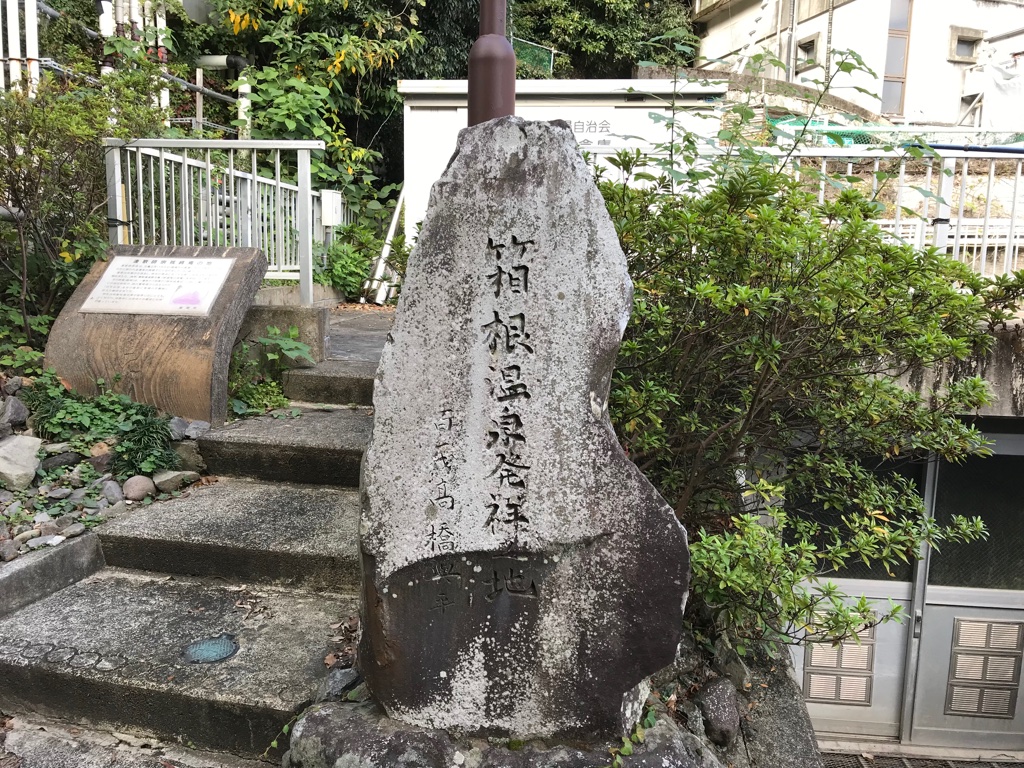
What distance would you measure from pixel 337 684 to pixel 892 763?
6.71 meters

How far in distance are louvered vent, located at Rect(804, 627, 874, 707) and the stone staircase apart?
5.32m

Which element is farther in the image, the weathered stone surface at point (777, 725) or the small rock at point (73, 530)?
the small rock at point (73, 530)

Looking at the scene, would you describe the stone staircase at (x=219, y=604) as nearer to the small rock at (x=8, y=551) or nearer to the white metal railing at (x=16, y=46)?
the small rock at (x=8, y=551)

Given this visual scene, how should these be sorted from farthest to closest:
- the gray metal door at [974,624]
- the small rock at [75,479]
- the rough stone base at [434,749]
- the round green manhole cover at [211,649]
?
the gray metal door at [974,624] → the small rock at [75,479] → the round green manhole cover at [211,649] → the rough stone base at [434,749]

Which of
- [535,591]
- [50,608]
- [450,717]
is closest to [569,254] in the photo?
[535,591]

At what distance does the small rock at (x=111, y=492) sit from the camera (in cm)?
384

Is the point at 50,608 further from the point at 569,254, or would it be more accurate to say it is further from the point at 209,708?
the point at 569,254

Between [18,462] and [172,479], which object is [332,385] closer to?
[172,479]

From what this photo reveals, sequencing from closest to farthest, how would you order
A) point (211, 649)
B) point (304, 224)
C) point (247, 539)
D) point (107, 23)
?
point (211, 649), point (247, 539), point (304, 224), point (107, 23)

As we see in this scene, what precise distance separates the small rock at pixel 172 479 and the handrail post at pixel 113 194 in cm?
207

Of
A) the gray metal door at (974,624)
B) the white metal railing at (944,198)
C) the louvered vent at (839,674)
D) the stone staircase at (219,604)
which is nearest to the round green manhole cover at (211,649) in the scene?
the stone staircase at (219,604)

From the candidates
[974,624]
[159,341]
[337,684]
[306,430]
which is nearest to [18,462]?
[159,341]

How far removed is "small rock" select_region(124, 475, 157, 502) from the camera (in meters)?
3.91

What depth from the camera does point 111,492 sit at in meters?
3.87
